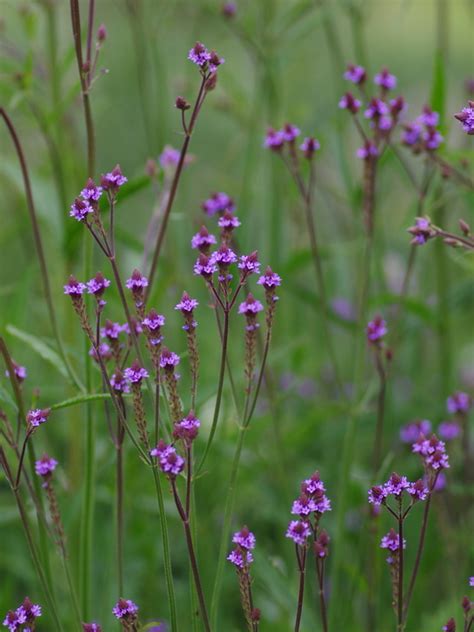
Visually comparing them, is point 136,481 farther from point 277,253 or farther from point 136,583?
point 277,253

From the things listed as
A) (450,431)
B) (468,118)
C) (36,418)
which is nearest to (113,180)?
(36,418)

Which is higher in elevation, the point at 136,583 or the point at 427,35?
the point at 427,35

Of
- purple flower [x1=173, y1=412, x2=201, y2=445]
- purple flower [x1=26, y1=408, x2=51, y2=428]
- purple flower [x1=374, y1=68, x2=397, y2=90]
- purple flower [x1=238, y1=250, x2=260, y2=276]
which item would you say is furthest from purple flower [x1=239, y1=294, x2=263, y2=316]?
purple flower [x1=374, y1=68, x2=397, y2=90]

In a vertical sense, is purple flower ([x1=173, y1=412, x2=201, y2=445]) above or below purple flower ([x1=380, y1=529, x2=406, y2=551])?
above

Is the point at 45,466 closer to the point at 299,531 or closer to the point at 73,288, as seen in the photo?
the point at 73,288

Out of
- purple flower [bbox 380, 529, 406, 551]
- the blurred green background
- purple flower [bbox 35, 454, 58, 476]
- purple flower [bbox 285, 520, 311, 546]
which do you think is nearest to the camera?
purple flower [bbox 285, 520, 311, 546]

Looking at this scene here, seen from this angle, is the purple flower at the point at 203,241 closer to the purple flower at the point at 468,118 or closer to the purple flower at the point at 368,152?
the purple flower at the point at 468,118

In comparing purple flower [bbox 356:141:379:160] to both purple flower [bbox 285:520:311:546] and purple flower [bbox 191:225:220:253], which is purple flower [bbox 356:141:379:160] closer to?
purple flower [bbox 191:225:220:253]

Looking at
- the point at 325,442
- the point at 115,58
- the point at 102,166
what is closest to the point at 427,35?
the point at 115,58
